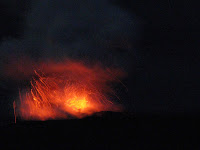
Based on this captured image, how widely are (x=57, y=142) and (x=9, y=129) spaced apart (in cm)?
1088

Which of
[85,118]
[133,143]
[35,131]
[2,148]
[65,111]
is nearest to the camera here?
[2,148]

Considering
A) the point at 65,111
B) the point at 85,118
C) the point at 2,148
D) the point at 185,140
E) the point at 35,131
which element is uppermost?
the point at 65,111

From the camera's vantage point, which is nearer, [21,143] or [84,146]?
[84,146]

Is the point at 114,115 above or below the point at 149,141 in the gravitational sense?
above

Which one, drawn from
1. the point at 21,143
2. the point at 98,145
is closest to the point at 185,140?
the point at 98,145

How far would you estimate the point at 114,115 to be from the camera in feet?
145

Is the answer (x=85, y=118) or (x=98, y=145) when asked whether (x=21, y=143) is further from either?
(x=85, y=118)

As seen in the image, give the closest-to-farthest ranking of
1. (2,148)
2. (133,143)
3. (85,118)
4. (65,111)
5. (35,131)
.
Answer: (2,148) < (133,143) < (35,131) < (85,118) < (65,111)

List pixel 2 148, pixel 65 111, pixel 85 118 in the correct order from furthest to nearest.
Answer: pixel 65 111
pixel 85 118
pixel 2 148

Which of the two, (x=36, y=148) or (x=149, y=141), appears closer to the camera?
(x=36, y=148)

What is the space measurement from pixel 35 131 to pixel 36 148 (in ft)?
28.4

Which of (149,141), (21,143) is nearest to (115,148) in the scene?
(149,141)

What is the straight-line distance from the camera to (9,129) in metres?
28.5

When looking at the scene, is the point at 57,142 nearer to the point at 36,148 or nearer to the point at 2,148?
the point at 36,148
